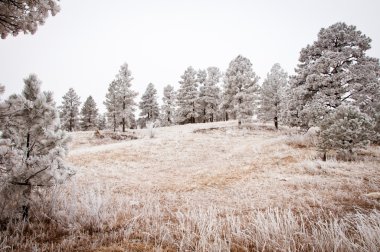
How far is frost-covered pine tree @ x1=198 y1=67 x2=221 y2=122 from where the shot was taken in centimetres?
4747

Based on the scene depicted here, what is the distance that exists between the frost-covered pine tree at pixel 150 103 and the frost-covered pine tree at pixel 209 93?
39.1 feet

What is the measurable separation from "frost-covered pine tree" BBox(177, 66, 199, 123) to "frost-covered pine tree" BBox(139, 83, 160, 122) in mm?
7734

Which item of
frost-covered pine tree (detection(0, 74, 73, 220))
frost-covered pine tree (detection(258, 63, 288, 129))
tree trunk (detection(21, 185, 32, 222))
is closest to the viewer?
frost-covered pine tree (detection(0, 74, 73, 220))

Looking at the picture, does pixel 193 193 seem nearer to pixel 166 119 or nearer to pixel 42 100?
pixel 42 100

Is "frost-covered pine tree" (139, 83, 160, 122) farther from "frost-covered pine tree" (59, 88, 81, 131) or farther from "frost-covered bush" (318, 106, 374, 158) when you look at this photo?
"frost-covered bush" (318, 106, 374, 158)

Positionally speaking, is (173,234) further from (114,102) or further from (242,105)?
(114,102)

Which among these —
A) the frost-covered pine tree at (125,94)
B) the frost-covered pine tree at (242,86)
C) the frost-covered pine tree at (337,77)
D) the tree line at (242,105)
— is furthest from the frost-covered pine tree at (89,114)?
the frost-covered pine tree at (337,77)

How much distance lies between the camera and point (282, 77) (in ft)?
122

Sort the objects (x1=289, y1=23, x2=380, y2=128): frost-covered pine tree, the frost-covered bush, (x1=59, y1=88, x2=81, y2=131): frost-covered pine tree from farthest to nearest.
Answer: (x1=59, y1=88, x2=81, y2=131): frost-covered pine tree < (x1=289, y1=23, x2=380, y2=128): frost-covered pine tree < the frost-covered bush

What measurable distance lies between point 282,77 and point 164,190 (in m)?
34.5

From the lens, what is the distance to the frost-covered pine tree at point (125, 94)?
36406mm

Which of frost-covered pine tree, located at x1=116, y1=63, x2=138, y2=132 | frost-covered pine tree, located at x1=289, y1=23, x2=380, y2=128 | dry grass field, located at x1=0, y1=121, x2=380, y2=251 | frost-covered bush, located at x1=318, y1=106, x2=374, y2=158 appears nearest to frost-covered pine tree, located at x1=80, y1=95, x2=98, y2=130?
frost-covered pine tree, located at x1=116, y1=63, x2=138, y2=132

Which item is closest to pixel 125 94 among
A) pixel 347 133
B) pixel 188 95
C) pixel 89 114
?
pixel 188 95

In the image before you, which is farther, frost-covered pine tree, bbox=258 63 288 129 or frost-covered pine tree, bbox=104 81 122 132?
frost-covered pine tree, bbox=104 81 122 132
